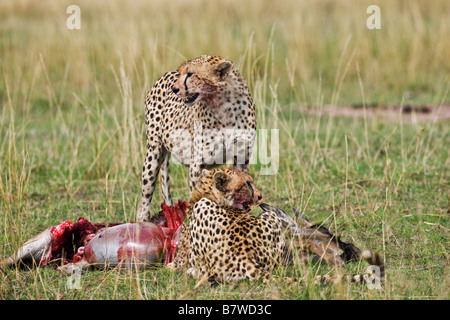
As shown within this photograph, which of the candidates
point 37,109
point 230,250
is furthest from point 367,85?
point 230,250

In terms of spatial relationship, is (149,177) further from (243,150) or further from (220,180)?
(220,180)

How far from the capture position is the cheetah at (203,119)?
488 cm

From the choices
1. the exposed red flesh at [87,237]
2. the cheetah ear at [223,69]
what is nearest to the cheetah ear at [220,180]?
the exposed red flesh at [87,237]

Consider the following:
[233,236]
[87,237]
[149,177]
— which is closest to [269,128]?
[149,177]

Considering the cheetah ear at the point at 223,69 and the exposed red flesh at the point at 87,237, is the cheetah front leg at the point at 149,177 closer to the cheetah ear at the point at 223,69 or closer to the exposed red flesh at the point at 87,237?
the exposed red flesh at the point at 87,237

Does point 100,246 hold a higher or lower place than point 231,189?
lower

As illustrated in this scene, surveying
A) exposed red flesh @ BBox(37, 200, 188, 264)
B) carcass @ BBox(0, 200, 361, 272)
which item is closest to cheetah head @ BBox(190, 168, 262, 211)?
carcass @ BBox(0, 200, 361, 272)

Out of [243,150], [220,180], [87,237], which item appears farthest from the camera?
[243,150]

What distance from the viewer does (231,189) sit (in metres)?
4.36

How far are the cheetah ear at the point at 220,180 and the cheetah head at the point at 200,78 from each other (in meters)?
0.72

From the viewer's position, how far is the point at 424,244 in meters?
4.88

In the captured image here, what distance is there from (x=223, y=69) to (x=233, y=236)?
1227mm
